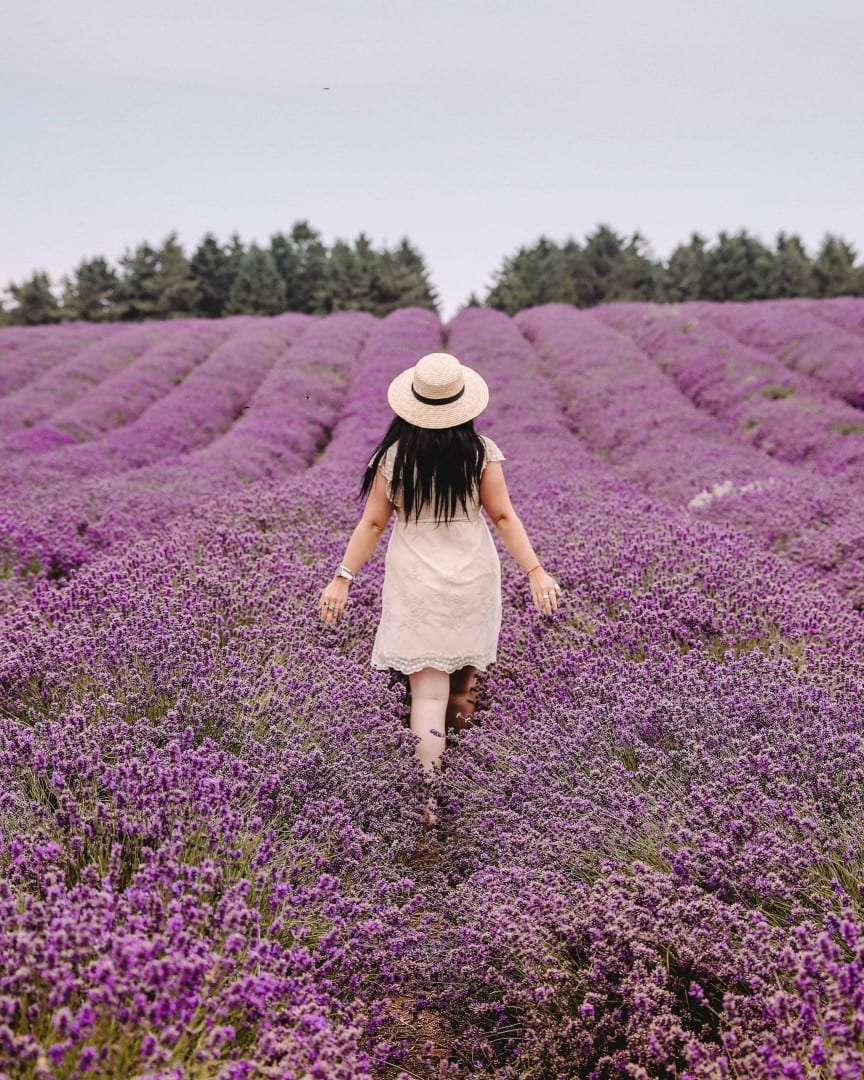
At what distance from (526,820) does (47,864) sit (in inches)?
58.4

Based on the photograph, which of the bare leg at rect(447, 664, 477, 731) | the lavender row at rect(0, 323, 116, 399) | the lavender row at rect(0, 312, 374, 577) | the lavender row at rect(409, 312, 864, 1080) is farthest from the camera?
the lavender row at rect(0, 323, 116, 399)

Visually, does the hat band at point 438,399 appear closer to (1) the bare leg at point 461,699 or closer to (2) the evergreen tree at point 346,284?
(1) the bare leg at point 461,699

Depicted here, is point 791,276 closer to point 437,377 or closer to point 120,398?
point 120,398

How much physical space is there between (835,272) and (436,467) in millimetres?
48965

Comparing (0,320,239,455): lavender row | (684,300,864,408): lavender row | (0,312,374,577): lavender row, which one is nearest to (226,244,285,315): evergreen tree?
(0,320,239,455): lavender row

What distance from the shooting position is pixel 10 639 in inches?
147

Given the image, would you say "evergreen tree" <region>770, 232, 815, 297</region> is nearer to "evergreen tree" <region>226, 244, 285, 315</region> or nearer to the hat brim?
"evergreen tree" <region>226, 244, 285, 315</region>

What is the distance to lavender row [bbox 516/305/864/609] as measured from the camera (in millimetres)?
6750

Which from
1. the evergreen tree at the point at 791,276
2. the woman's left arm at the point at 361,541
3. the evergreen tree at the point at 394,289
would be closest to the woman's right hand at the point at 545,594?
the woman's left arm at the point at 361,541

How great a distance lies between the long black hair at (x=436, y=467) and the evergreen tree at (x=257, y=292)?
145ft

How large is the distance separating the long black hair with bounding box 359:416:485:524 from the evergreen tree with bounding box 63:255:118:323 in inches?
1793

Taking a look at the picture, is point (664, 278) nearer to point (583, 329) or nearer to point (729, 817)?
point (583, 329)

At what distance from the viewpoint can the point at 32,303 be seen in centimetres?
4597

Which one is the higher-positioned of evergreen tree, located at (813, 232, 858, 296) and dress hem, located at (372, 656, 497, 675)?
dress hem, located at (372, 656, 497, 675)
